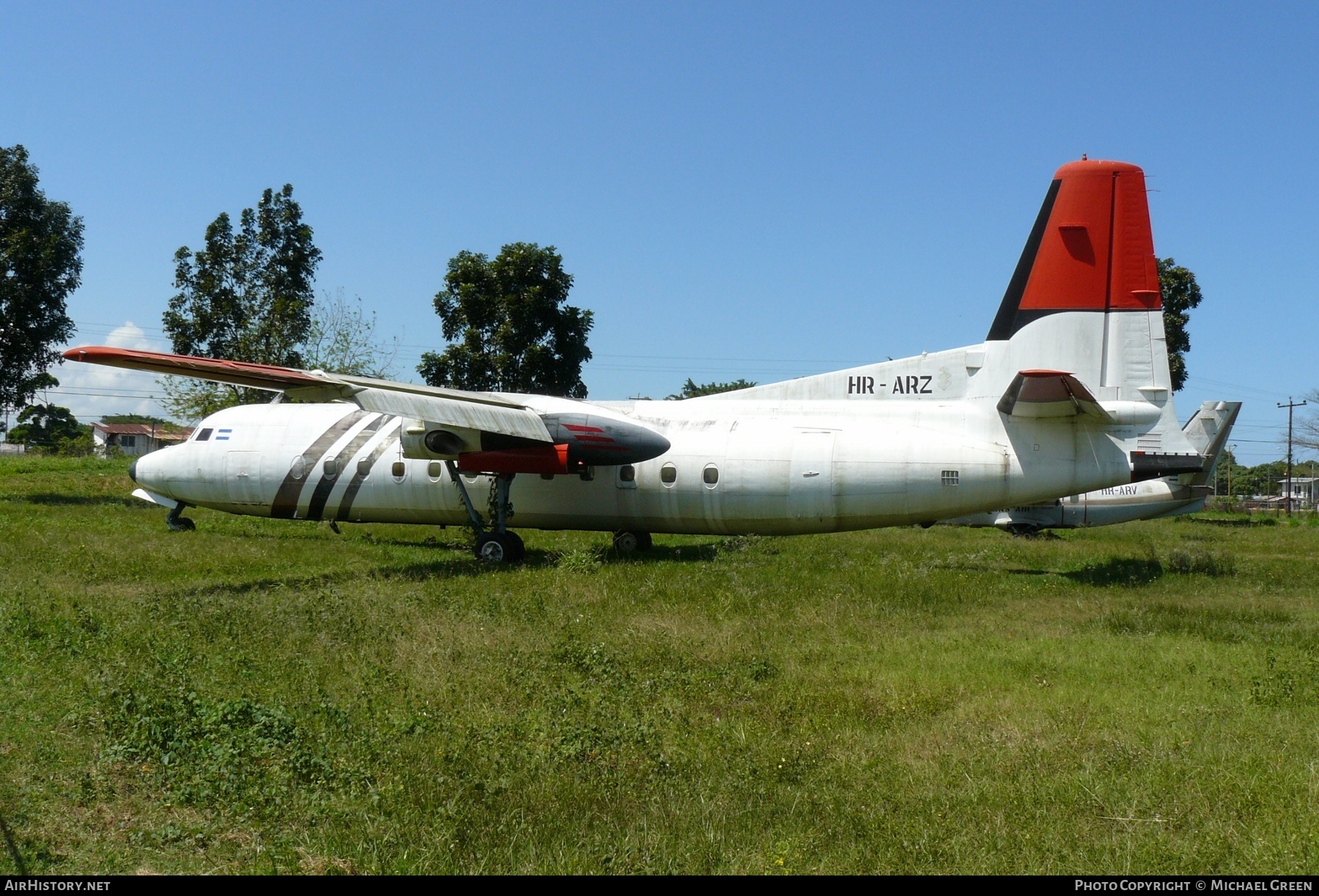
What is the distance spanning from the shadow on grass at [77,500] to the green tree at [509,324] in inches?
442

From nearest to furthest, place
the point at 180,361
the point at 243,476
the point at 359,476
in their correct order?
the point at 180,361 < the point at 359,476 < the point at 243,476

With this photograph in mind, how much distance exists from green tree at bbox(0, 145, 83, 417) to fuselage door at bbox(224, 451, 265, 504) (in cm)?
1377

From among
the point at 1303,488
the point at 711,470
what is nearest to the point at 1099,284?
the point at 711,470

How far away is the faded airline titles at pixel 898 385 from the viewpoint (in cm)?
1691

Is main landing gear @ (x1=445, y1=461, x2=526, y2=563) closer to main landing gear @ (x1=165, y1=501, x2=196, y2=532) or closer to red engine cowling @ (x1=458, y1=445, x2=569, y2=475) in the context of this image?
red engine cowling @ (x1=458, y1=445, x2=569, y2=475)

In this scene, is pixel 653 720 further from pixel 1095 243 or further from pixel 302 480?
pixel 302 480

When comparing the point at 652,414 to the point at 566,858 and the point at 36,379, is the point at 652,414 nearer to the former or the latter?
the point at 566,858

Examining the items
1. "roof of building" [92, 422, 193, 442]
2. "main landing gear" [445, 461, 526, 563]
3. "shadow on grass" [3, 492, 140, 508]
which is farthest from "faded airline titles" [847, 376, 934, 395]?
"roof of building" [92, 422, 193, 442]

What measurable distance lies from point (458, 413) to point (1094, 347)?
34.7 ft

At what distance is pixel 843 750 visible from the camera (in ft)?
25.1

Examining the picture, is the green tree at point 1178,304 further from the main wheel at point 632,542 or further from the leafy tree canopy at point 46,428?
the leafy tree canopy at point 46,428

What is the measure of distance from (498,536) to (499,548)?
0.24 m

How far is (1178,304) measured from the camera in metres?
39.7
